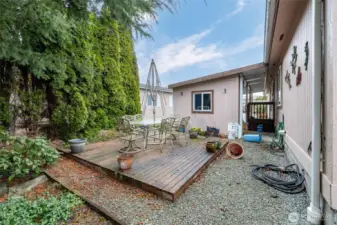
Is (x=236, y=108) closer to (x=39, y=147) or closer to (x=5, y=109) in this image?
(x=39, y=147)

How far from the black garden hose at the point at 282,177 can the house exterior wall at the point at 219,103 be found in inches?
139

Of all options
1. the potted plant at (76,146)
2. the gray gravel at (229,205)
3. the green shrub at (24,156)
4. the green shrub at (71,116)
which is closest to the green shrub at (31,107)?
the green shrub at (71,116)

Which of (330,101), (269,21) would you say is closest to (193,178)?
(330,101)

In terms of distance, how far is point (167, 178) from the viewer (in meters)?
3.06

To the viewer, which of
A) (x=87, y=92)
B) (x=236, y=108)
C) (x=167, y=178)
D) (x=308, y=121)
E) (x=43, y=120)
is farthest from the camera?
(x=236, y=108)

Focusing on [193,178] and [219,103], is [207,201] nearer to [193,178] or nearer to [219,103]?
[193,178]

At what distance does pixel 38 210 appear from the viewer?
2365 millimetres

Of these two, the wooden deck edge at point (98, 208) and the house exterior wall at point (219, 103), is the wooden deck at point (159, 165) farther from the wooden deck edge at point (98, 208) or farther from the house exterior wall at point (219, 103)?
the house exterior wall at point (219, 103)

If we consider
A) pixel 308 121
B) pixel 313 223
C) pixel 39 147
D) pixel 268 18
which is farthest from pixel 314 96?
pixel 39 147

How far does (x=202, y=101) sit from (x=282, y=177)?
16.7 ft

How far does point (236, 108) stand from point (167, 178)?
16.5 feet

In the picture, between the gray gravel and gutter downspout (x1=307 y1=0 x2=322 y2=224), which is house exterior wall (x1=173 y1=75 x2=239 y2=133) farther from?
gutter downspout (x1=307 y1=0 x2=322 y2=224)

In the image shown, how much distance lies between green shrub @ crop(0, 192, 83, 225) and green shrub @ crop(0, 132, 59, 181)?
0.74 m

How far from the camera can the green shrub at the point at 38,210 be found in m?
2.18
